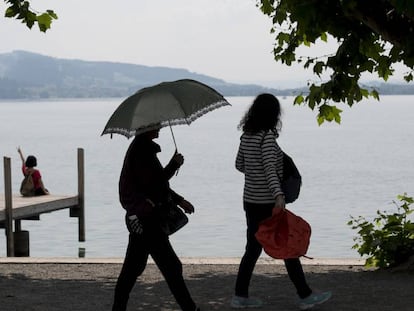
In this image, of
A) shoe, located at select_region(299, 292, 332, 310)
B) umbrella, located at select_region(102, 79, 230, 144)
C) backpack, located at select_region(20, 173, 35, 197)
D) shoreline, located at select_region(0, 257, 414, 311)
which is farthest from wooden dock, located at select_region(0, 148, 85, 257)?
umbrella, located at select_region(102, 79, 230, 144)

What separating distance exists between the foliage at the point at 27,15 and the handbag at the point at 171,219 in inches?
184

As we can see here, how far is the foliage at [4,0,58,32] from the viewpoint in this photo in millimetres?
11617

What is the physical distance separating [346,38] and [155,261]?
2.59 m

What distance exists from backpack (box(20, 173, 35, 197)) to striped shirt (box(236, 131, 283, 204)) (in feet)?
51.9

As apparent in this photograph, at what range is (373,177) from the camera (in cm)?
5034

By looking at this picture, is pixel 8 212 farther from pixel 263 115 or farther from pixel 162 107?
pixel 162 107

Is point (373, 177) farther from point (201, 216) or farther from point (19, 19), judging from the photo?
point (19, 19)

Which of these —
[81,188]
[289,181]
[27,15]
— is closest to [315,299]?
[289,181]

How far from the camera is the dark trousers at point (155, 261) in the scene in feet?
24.8

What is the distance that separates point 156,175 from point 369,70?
3878mm

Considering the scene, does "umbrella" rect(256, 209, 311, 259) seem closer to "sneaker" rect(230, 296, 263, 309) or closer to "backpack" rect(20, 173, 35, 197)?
"sneaker" rect(230, 296, 263, 309)

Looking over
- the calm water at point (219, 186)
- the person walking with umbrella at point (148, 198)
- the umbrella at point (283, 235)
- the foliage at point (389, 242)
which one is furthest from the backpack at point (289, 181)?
the foliage at point (389, 242)

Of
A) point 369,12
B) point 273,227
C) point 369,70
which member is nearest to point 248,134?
point 273,227

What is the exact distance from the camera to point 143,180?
24.4 feet
